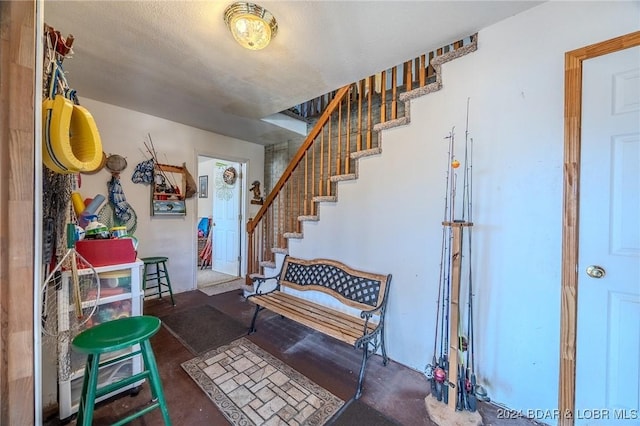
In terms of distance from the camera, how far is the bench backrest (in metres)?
2.08

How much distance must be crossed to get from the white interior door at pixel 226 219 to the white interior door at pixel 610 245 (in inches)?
167

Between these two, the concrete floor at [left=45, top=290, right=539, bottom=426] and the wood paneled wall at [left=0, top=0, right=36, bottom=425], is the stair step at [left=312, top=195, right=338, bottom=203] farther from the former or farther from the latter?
the wood paneled wall at [left=0, top=0, right=36, bottom=425]

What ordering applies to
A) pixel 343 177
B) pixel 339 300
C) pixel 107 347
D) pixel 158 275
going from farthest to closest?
1. pixel 158 275
2. pixel 343 177
3. pixel 339 300
4. pixel 107 347

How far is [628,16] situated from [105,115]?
437 centimetres

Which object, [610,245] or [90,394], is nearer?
[90,394]

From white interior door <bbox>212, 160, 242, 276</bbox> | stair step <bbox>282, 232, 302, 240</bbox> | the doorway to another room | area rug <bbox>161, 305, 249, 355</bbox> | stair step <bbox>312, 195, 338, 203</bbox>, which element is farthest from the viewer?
white interior door <bbox>212, 160, 242, 276</bbox>

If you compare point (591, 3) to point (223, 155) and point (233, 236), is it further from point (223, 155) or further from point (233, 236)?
point (233, 236)

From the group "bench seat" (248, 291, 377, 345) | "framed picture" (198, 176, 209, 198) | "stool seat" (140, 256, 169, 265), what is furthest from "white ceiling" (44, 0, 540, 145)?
"framed picture" (198, 176, 209, 198)

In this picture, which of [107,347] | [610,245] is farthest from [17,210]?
[610,245]

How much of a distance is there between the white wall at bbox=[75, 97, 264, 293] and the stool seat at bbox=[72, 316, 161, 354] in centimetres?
228

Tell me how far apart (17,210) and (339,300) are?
2.03 metres

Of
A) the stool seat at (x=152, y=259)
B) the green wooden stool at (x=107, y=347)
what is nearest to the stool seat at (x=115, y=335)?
the green wooden stool at (x=107, y=347)

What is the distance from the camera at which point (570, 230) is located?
136 centimetres

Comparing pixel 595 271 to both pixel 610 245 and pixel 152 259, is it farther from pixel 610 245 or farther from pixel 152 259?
pixel 152 259
